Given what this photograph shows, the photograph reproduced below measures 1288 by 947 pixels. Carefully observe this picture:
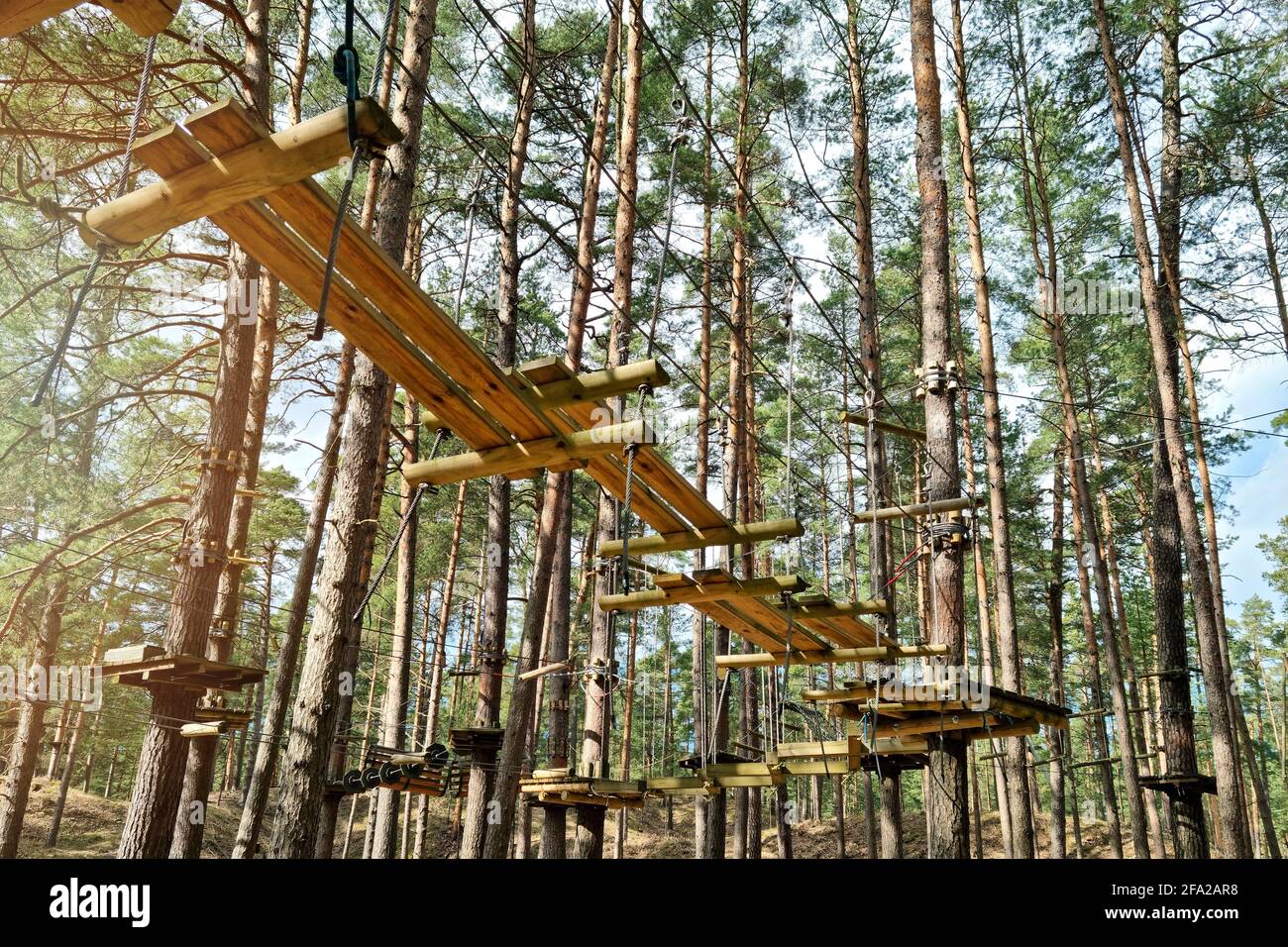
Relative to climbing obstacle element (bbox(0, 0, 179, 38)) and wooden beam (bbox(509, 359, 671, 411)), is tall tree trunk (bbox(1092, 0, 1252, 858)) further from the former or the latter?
climbing obstacle element (bbox(0, 0, 179, 38))

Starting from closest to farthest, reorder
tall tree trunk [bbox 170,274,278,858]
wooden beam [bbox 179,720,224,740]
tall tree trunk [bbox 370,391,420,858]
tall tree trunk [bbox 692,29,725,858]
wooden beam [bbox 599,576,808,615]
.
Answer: wooden beam [bbox 599,576,808,615] → wooden beam [bbox 179,720,224,740] → tall tree trunk [bbox 170,274,278,858] → tall tree trunk [bbox 692,29,725,858] → tall tree trunk [bbox 370,391,420,858]

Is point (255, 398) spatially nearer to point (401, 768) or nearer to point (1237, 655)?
point (401, 768)

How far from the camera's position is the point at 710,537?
15.7ft

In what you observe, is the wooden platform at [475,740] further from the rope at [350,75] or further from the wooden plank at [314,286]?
the rope at [350,75]

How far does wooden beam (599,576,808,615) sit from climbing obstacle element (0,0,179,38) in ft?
10.6

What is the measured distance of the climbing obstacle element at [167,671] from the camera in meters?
7.37

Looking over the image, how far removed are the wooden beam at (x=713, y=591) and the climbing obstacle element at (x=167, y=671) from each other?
14.1 feet

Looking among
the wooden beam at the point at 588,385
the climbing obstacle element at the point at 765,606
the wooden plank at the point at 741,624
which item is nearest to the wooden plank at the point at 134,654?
the climbing obstacle element at the point at 765,606

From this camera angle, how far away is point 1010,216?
1714cm

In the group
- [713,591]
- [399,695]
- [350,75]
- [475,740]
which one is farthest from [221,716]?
[350,75]

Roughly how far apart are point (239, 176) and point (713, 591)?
10.8ft

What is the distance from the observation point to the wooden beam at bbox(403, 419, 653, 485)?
12.7ft

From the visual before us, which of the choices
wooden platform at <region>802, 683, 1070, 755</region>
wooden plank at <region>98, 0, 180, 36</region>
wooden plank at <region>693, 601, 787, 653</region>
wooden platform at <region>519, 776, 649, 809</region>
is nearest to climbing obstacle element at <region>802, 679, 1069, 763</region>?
wooden platform at <region>802, 683, 1070, 755</region>
